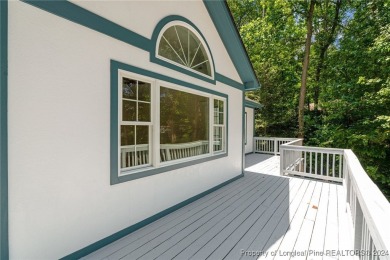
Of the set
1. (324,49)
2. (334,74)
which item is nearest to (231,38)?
(334,74)

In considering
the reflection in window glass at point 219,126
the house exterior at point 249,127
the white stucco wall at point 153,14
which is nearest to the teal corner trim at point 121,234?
the reflection in window glass at point 219,126

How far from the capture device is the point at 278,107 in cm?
1431

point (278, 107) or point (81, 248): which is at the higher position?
point (278, 107)

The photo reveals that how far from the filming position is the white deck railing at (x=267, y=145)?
35.2 feet

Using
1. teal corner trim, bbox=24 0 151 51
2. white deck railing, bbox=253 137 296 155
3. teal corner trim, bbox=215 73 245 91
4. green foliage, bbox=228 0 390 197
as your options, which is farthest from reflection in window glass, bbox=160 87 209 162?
green foliage, bbox=228 0 390 197

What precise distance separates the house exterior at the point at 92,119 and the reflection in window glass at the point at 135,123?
16mm

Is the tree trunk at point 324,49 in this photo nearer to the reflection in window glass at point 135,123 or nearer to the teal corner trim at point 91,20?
the reflection in window glass at point 135,123

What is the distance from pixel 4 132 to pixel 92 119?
33.1 inches

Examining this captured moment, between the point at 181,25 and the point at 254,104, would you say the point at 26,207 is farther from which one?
the point at 254,104

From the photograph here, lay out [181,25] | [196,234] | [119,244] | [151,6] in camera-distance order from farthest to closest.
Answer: [181,25]
[151,6]
[196,234]
[119,244]

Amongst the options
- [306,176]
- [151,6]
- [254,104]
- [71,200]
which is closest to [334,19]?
[254,104]

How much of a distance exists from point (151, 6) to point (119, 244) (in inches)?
141

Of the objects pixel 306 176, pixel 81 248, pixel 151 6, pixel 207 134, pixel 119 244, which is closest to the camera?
pixel 81 248

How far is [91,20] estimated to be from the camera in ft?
8.27
